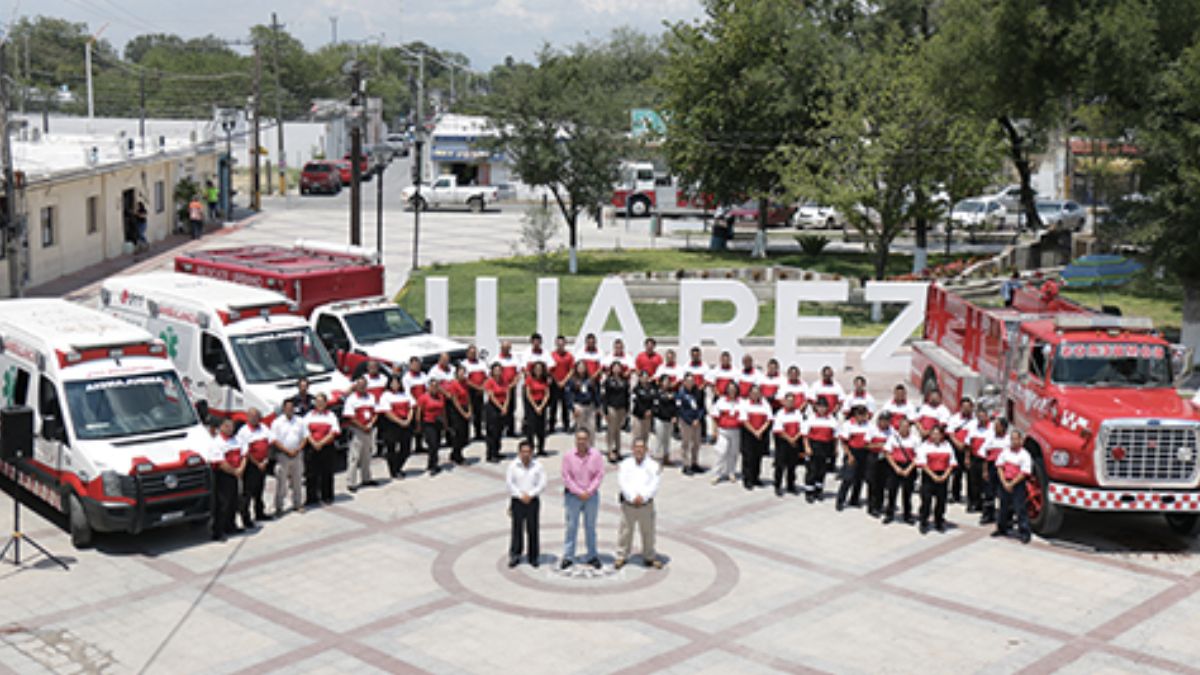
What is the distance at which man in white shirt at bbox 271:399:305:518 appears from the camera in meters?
16.9

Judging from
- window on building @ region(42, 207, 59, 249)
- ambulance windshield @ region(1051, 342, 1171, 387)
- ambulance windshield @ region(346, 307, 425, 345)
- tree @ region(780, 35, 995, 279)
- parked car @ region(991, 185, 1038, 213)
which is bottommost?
ambulance windshield @ region(346, 307, 425, 345)

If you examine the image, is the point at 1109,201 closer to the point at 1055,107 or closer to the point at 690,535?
the point at 1055,107

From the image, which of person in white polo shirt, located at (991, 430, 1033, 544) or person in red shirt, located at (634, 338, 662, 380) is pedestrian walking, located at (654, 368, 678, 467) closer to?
person in red shirt, located at (634, 338, 662, 380)

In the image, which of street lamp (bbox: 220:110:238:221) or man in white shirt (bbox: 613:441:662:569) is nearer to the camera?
man in white shirt (bbox: 613:441:662:569)

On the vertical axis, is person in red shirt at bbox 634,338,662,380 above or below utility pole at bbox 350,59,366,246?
below

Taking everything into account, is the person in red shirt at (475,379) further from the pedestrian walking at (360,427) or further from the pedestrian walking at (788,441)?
the pedestrian walking at (788,441)

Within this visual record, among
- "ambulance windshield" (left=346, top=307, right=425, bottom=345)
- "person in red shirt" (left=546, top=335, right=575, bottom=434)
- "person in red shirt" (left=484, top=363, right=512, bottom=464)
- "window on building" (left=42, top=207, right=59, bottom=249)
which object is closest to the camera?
"person in red shirt" (left=484, top=363, right=512, bottom=464)

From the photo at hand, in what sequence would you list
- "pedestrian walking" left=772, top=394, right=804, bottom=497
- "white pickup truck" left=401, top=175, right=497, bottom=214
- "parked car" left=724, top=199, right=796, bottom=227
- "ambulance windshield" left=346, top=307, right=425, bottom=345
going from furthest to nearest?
"white pickup truck" left=401, top=175, right=497, bottom=214 < "parked car" left=724, top=199, right=796, bottom=227 < "ambulance windshield" left=346, top=307, right=425, bottom=345 < "pedestrian walking" left=772, top=394, right=804, bottom=497

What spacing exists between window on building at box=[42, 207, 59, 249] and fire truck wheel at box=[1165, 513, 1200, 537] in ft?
99.3

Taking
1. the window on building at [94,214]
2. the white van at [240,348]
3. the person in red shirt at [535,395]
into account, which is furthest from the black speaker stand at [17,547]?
the window on building at [94,214]

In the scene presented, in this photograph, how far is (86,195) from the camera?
130 ft

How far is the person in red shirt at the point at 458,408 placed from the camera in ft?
64.3

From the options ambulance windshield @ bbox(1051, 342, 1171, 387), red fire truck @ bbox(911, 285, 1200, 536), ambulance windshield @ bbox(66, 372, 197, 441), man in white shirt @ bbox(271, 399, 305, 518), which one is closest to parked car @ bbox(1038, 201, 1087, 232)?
red fire truck @ bbox(911, 285, 1200, 536)

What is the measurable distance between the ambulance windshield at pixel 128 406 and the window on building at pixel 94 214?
85.1ft
